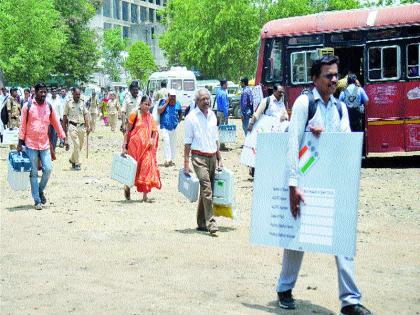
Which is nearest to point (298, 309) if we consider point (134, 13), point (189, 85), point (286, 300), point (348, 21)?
point (286, 300)

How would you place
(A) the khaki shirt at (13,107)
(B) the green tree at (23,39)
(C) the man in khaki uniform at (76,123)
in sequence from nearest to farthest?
(C) the man in khaki uniform at (76,123)
(A) the khaki shirt at (13,107)
(B) the green tree at (23,39)

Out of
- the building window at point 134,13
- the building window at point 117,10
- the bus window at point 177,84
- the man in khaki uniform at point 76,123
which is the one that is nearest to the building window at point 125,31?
the building window at point 117,10

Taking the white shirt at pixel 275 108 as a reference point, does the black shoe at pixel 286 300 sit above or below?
below

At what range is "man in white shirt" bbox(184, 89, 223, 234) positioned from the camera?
397 inches

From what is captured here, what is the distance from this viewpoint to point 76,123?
1891 centimetres

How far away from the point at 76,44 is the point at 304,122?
205 ft

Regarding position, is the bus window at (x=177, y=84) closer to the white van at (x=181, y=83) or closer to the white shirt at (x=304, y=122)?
the white van at (x=181, y=83)

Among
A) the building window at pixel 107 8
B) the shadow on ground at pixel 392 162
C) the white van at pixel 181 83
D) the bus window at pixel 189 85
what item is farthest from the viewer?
the building window at pixel 107 8

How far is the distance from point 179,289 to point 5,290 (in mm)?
1467

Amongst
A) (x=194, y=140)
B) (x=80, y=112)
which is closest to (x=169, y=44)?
(x=80, y=112)

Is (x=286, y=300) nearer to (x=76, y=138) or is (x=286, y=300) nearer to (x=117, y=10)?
(x=76, y=138)

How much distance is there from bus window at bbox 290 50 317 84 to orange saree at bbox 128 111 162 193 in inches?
259

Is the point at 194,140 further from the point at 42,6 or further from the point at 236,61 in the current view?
the point at 236,61

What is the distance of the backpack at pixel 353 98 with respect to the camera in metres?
16.9
